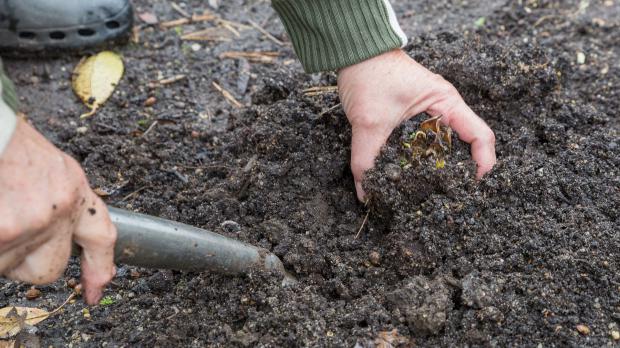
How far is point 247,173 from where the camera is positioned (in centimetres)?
231

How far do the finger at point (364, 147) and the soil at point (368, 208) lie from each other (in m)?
0.04

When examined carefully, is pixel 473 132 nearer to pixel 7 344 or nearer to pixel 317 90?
pixel 317 90

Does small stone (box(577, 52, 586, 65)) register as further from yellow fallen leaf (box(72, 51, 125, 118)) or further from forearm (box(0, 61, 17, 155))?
forearm (box(0, 61, 17, 155))

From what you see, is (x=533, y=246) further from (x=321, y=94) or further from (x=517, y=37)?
(x=517, y=37)

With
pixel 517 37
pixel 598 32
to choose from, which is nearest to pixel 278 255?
pixel 517 37

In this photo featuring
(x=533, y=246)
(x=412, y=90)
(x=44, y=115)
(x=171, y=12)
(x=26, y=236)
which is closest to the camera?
(x=26, y=236)

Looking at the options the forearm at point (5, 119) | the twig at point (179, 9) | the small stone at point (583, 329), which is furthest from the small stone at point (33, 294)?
the twig at point (179, 9)

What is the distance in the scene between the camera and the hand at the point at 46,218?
1.34m

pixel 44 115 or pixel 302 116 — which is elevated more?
pixel 302 116

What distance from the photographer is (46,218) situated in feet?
4.47

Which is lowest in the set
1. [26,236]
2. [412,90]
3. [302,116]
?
[302,116]

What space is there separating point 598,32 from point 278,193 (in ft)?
6.35

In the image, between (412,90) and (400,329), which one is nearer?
(400,329)

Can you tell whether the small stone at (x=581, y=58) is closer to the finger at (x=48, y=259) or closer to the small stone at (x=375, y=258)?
the small stone at (x=375, y=258)
